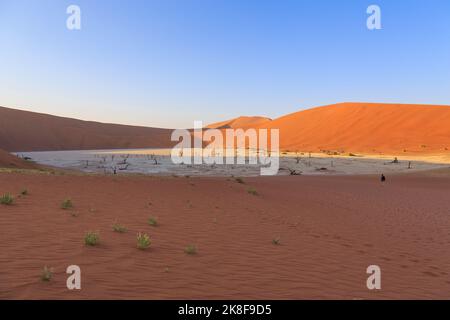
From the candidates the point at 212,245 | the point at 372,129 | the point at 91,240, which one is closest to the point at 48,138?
the point at 372,129

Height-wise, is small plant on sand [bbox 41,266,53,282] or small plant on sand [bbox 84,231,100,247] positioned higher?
small plant on sand [bbox 84,231,100,247]

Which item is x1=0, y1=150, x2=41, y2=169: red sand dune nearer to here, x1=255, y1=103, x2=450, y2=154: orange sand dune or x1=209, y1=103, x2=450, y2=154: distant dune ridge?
x1=209, y1=103, x2=450, y2=154: distant dune ridge

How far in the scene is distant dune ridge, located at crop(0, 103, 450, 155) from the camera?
50500 mm

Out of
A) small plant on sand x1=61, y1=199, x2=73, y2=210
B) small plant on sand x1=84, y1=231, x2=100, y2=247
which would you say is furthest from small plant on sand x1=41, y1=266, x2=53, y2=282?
small plant on sand x1=61, y1=199, x2=73, y2=210

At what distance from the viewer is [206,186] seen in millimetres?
15008

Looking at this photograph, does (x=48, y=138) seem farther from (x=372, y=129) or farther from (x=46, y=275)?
(x=46, y=275)

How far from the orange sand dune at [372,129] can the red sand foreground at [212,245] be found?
38706 millimetres

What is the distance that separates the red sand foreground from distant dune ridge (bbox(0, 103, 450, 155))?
3820 cm

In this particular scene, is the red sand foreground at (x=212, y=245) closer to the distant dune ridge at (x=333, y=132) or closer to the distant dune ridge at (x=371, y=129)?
the distant dune ridge at (x=333, y=132)

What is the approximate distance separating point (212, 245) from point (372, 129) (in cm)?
5828

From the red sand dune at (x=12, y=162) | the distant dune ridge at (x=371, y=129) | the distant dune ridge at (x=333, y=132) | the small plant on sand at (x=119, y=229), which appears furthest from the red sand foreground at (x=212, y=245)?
the distant dune ridge at (x=371, y=129)

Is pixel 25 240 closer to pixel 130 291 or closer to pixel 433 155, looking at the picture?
pixel 130 291

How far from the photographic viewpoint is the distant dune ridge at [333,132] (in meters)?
50.5
